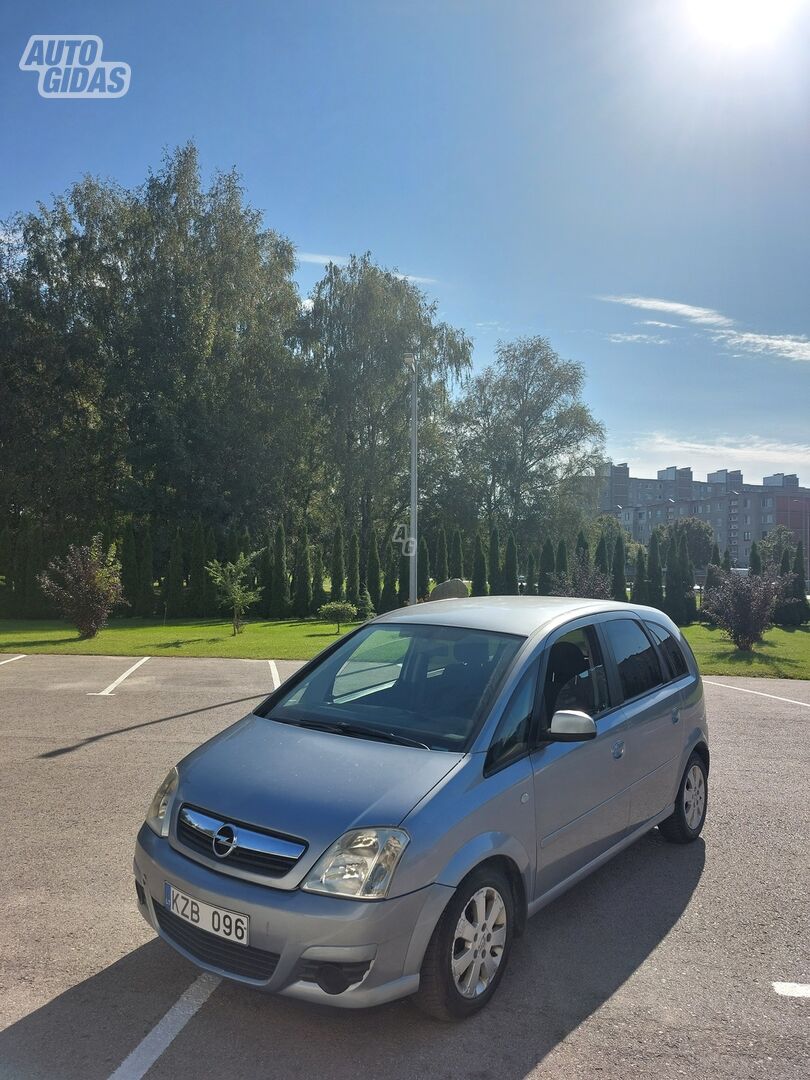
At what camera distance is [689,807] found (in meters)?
5.59

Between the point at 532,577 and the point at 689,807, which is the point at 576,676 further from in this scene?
the point at 532,577

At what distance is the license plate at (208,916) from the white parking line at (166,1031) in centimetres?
41

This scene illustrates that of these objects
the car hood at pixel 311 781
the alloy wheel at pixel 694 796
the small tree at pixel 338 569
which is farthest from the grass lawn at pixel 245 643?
the car hood at pixel 311 781

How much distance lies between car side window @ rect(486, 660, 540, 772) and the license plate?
1.21m

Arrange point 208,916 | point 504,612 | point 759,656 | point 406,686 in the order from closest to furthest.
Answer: point 208,916, point 406,686, point 504,612, point 759,656

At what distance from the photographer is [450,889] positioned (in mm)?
3223

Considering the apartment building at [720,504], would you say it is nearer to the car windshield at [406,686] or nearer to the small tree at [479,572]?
the small tree at [479,572]

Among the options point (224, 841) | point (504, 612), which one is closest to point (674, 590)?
point (504, 612)

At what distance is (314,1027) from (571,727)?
1.71m

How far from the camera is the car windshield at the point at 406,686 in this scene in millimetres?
3951

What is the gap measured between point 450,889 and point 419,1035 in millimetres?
631

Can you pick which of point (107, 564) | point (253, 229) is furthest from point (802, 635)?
point (253, 229)

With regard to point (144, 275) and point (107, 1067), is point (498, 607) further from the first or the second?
point (144, 275)

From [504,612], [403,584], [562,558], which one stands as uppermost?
[504,612]
